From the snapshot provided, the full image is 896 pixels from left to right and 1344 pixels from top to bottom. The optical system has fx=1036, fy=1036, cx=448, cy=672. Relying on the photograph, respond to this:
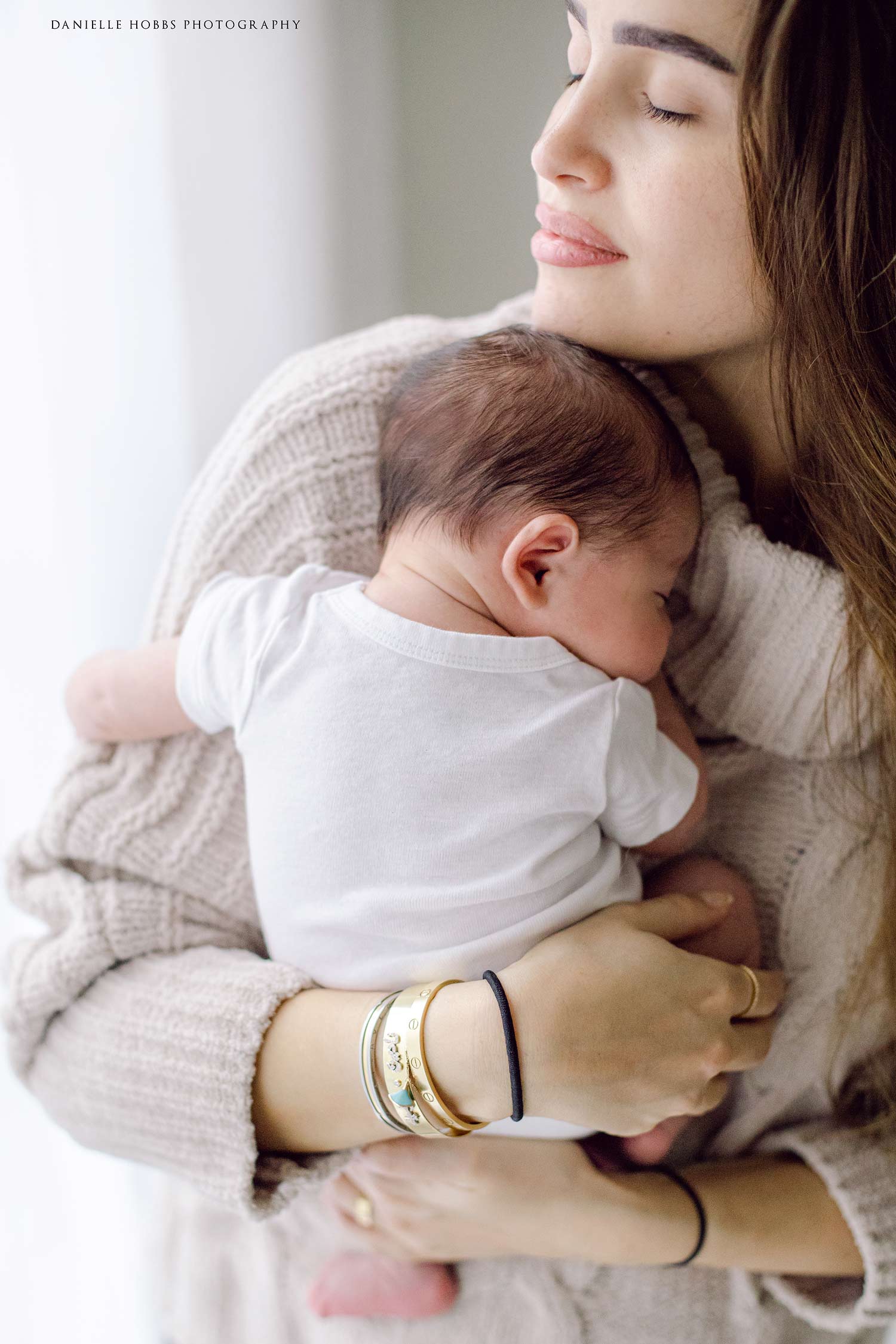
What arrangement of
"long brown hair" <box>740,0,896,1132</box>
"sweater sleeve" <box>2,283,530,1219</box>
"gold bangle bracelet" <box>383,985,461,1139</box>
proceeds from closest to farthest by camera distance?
"long brown hair" <box>740,0,896,1132</box> < "gold bangle bracelet" <box>383,985,461,1139</box> < "sweater sleeve" <box>2,283,530,1219</box>

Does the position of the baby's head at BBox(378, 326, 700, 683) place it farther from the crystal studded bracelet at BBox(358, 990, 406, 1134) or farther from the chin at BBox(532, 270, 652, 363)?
the crystal studded bracelet at BBox(358, 990, 406, 1134)

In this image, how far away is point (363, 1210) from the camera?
1020 millimetres

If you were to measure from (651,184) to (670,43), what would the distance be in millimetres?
98

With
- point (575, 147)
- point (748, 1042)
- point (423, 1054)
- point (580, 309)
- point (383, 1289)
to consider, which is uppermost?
point (575, 147)

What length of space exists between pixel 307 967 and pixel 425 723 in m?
0.28

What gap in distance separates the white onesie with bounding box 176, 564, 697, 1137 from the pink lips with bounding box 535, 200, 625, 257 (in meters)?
0.34

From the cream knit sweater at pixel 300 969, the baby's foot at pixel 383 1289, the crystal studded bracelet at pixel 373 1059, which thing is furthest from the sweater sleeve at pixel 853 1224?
the crystal studded bracelet at pixel 373 1059

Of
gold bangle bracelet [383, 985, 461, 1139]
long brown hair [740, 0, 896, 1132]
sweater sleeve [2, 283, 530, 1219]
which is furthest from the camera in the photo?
sweater sleeve [2, 283, 530, 1219]

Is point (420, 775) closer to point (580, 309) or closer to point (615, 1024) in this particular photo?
point (615, 1024)

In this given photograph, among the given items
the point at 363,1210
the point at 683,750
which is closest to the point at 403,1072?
the point at 363,1210

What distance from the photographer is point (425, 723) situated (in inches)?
32.8

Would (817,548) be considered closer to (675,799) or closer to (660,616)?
(660,616)

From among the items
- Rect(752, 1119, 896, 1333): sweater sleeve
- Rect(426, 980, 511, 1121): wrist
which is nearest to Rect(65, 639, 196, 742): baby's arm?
Rect(426, 980, 511, 1121): wrist

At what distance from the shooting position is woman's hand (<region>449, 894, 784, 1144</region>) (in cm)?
82
